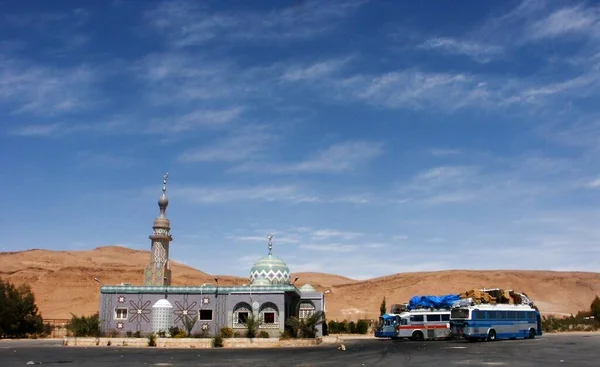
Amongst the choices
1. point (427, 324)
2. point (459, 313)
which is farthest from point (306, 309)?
point (459, 313)

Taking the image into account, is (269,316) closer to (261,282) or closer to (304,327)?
(261,282)

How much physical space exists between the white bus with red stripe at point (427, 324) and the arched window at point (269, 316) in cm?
1017

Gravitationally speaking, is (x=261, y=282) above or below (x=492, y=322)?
above

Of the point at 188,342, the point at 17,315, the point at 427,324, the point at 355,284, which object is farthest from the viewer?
the point at 355,284

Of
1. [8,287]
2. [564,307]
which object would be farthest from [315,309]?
[564,307]

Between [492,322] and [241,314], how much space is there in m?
17.1

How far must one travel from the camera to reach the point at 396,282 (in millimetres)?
104375

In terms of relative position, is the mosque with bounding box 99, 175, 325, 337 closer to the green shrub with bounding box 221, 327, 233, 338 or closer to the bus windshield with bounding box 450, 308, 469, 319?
the green shrub with bounding box 221, 327, 233, 338

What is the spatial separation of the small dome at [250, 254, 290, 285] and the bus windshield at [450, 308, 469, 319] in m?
12.2

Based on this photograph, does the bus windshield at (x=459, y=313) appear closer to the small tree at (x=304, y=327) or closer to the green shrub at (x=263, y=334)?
the small tree at (x=304, y=327)

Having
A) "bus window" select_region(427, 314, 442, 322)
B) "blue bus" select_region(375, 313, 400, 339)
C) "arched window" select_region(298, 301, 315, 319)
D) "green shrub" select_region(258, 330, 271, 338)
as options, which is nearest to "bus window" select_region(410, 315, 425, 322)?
"bus window" select_region(427, 314, 442, 322)

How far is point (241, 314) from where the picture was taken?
4234cm

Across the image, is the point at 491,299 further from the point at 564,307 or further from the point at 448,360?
the point at 564,307

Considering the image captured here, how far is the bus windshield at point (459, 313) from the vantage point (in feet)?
131
